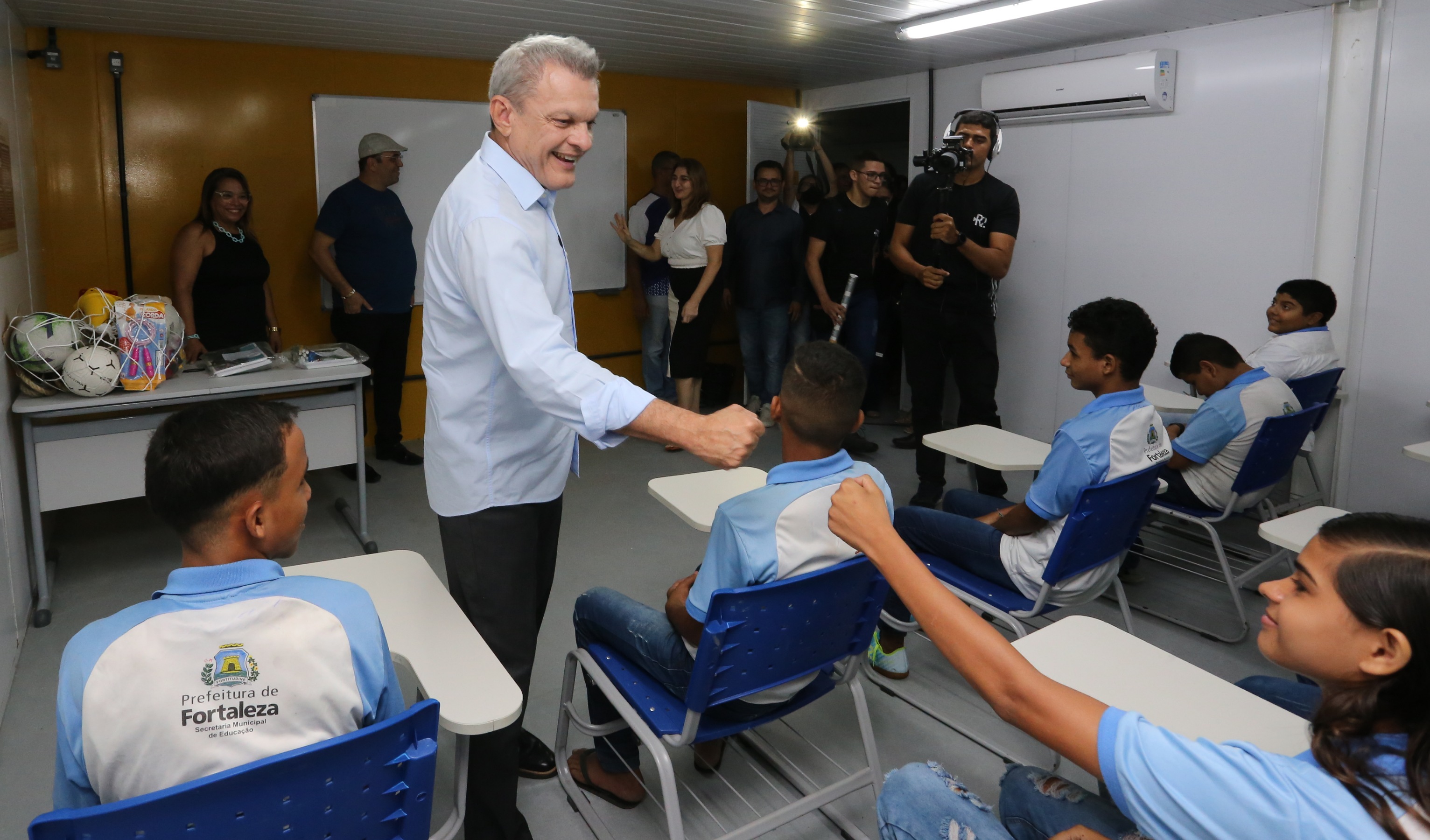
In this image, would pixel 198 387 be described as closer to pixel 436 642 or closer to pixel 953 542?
pixel 436 642

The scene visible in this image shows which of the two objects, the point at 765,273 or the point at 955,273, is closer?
the point at 955,273

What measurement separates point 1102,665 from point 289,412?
1350 millimetres

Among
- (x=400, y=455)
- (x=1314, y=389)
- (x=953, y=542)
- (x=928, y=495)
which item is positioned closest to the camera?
(x=953, y=542)

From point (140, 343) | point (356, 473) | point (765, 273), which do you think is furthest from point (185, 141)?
point (765, 273)

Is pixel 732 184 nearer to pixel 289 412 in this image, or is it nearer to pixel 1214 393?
pixel 1214 393

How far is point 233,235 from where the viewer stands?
440 cm

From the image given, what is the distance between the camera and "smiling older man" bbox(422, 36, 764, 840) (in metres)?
1.50

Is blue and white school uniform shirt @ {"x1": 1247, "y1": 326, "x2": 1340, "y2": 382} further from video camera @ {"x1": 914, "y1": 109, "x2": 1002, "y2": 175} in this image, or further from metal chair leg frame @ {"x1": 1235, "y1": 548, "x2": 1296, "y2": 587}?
video camera @ {"x1": 914, "y1": 109, "x2": 1002, "y2": 175}

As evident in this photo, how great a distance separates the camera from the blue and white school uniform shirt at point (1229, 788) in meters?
0.89

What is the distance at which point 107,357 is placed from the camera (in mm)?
3184

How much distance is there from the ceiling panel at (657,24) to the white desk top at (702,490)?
7.67 feet

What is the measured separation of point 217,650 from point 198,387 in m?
2.71

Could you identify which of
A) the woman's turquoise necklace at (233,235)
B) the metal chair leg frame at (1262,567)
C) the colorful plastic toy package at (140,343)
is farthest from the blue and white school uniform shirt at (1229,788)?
the woman's turquoise necklace at (233,235)

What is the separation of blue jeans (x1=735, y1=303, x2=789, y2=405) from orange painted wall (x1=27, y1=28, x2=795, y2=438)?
200cm
